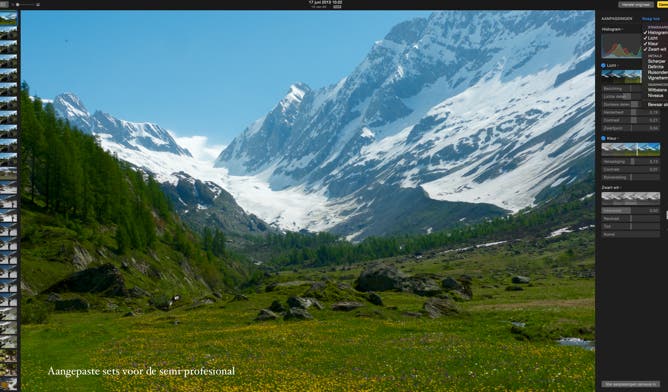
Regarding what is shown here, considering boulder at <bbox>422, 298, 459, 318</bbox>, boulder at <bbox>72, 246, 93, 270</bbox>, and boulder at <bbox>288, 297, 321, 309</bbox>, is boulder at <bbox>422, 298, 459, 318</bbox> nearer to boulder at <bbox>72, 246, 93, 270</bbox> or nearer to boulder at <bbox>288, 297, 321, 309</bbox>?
boulder at <bbox>288, 297, 321, 309</bbox>

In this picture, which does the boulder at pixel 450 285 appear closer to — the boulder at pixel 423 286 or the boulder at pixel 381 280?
the boulder at pixel 423 286

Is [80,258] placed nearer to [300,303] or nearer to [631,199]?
[300,303]

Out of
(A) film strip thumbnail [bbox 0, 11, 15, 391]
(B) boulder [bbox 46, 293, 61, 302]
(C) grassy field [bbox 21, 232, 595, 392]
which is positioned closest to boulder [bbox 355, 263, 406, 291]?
(C) grassy field [bbox 21, 232, 595, 392]

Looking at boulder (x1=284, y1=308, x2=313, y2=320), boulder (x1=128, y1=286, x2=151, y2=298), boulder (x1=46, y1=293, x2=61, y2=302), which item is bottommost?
boulder (x1=128, y1=286, x2=151, y2=298)

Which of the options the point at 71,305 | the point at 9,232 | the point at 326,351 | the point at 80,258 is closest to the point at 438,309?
the point at 326,351

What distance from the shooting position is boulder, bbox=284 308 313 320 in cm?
5695

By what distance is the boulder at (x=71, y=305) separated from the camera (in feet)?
235

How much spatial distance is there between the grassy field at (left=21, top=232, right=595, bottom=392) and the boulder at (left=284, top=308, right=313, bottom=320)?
4.78 feet

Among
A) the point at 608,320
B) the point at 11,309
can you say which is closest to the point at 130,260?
the point at 11,309

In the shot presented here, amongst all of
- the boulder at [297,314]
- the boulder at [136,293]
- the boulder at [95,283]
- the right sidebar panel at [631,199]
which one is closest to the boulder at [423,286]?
the boulder at [297,314]

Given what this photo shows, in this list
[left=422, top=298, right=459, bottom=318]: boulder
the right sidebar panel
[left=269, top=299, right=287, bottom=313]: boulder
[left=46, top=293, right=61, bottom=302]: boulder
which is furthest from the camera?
[left=46, top=293, right=61, bottom=302]: boulder

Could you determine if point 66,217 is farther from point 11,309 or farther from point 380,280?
point 11,309

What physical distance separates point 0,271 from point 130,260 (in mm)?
99164

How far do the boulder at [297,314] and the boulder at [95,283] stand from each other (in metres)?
38.5
